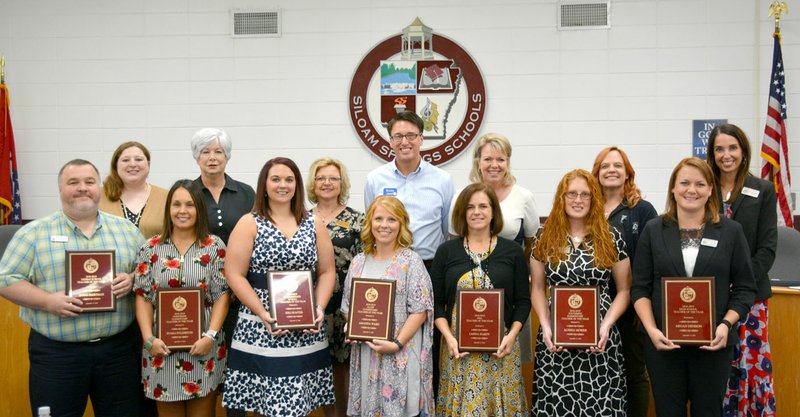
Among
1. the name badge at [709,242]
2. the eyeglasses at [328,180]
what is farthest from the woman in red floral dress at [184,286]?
the name badge at [709,242]

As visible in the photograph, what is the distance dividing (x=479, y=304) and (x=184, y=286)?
138cm

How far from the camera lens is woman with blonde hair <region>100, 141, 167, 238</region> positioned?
3.66 m

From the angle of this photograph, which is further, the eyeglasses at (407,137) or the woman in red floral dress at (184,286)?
the eyeglasses at (407,137)

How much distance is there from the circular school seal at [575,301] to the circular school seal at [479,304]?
1.26 feet

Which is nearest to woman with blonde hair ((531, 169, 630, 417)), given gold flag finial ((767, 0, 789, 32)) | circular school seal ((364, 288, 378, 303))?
Answer: circular school seal ((364, 288, 378, 303))

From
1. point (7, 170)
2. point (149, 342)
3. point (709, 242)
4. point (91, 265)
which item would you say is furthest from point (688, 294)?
point (7, 170)

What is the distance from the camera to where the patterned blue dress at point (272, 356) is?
312 centimetres

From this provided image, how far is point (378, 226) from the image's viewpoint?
10.6ft

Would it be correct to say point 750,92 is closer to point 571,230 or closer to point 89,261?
point 571,230

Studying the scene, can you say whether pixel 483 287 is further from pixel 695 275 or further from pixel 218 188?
pixel 218 188

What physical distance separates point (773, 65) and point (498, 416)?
4.32 meters

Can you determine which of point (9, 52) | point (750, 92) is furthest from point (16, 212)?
point (750, 92)

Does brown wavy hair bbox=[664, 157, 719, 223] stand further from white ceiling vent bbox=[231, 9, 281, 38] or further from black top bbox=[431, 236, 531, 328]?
white ceiling vent bbox=[231, 9, 281, 38]

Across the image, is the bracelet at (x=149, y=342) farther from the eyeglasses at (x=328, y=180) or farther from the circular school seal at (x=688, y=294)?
the circular school seal at (x=688, y=294)
